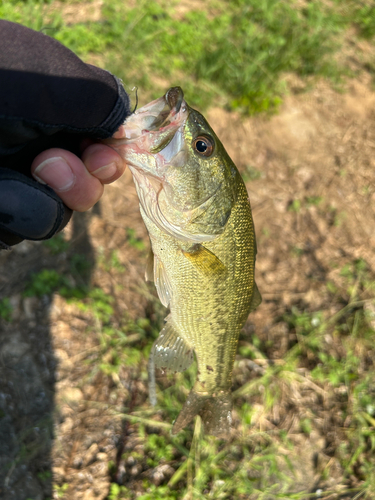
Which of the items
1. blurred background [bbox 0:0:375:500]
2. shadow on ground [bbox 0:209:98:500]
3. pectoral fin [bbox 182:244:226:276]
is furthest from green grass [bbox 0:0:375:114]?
pectoral fin [bbox 182:244:226:276]

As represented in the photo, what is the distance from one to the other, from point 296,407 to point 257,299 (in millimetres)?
1831

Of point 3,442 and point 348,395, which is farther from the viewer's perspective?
point 348,395

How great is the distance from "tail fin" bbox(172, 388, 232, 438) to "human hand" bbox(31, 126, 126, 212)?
1.41 metres

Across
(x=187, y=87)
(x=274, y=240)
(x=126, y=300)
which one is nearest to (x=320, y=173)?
(x=274, y=240)

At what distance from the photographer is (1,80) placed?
1.32m

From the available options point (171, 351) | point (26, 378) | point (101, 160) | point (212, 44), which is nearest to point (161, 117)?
point (101, 160)

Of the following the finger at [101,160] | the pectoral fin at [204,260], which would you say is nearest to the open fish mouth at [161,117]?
the finger at [101,160]

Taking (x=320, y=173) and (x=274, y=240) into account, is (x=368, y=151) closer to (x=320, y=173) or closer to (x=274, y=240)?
(x=320, y=173)

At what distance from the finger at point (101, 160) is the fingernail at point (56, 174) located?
12 cm

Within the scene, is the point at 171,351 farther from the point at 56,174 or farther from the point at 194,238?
the point at 56,174

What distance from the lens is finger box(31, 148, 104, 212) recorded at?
61.6 inches

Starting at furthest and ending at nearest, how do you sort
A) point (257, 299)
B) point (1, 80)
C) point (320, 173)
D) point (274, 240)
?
point (320, 173), point (274, 240), point (257, 299), point (1, 80)

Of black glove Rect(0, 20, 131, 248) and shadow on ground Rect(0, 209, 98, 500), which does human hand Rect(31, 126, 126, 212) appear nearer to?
black glove Rect(0, 20, 131, 248)

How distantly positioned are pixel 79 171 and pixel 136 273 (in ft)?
6.55
